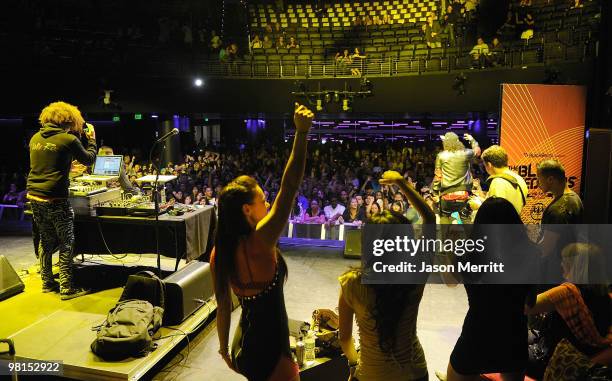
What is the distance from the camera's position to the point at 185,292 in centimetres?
357

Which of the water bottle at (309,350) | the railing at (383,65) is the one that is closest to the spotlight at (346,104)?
the railing at (383,65)

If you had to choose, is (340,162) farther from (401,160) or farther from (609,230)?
(609,230)

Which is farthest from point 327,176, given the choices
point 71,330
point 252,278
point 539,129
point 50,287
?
point 252,278

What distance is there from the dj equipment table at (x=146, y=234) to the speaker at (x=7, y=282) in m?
0.58

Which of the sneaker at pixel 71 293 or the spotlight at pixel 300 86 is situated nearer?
the sneaker at pixel 71 293

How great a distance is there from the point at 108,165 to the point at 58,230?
2.61 feet

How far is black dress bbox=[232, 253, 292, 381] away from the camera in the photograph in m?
1.69

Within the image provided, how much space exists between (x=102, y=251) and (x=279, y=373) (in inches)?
132

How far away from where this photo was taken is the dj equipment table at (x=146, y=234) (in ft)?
13.3

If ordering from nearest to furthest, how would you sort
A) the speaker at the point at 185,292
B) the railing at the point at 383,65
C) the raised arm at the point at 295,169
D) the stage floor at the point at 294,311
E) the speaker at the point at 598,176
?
the raised arm at the point at 295,169 < the stage floor at the point at 294,311 < the speaker at the point at 185,292 < the speaker at the point at 598,176 < the railing at the point at 383,65

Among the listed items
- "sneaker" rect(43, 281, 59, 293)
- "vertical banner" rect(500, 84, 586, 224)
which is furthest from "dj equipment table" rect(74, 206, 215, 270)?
"vertical banner" rect(500, 84, 586, 224)

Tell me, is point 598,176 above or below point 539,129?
below

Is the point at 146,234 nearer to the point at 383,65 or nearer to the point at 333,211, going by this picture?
the point at 333,211

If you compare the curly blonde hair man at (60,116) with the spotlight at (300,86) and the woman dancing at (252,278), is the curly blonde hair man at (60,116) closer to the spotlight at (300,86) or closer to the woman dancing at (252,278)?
the woman dancing at (252,278)
